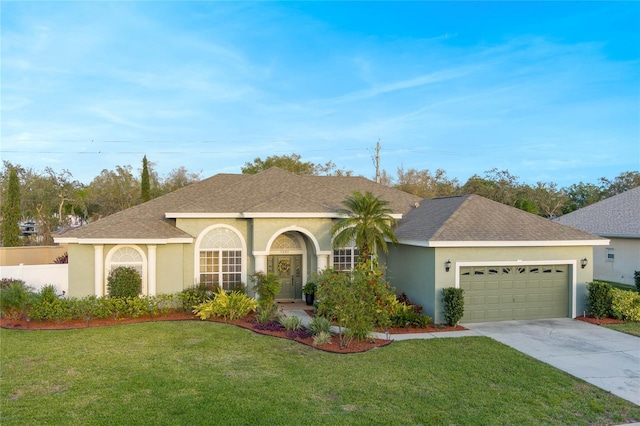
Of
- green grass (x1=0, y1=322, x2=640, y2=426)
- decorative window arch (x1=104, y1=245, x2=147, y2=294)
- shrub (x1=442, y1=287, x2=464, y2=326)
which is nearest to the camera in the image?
green grass (x1=0, y1=322, x2=640, y2=426)

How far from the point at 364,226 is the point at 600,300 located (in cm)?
863

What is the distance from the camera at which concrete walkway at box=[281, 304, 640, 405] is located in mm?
9273

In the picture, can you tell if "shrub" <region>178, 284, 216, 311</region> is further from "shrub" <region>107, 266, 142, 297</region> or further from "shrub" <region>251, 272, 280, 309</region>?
"shrub" <region>251, 272, 280, 309</region>

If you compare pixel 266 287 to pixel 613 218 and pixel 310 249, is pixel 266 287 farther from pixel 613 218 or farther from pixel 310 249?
pixel 613 218

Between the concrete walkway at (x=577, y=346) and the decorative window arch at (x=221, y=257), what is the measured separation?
11.2ft

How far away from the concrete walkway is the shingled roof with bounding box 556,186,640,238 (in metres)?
10.2

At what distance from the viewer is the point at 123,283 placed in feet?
49.8

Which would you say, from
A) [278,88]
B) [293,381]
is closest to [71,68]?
[278,88]

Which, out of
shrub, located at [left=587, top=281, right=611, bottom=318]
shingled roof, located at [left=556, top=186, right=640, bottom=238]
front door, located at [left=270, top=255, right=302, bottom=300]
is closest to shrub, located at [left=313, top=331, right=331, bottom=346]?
front door, located at [left=270, top=255, right=302, bottom=300]

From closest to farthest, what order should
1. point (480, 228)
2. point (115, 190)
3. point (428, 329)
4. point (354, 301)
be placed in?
point (354, 301)
point (428, 329)
point (480, 228)
point (115, 190)

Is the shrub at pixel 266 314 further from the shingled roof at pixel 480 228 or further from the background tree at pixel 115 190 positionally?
the background tree at pixel 115 190

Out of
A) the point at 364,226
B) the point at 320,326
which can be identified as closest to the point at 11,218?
the point at 364,226

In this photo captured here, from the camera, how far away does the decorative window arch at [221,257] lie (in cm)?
1702

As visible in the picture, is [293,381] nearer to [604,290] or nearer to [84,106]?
[604,290]
